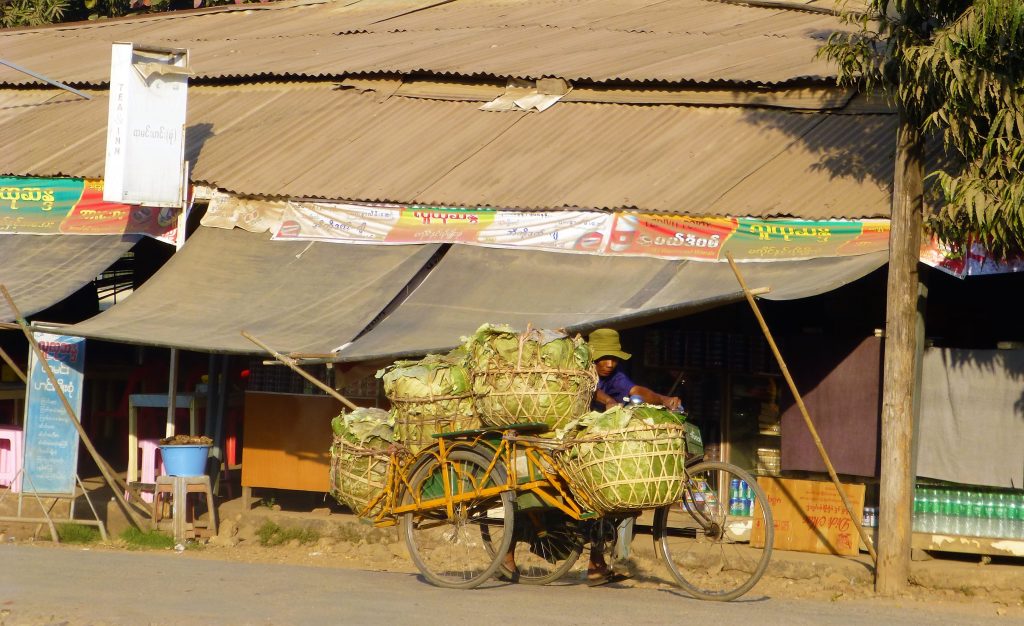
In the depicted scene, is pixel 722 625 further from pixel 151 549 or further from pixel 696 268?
pixel 151 549

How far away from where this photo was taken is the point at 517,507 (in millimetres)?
7676

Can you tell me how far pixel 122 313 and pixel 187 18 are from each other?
8.79 meters

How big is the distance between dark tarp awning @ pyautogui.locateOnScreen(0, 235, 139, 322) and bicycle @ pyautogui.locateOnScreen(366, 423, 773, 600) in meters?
3.99

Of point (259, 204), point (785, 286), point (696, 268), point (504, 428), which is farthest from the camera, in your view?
point (259, 204)

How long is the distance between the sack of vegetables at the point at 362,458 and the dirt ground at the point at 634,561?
1.70 m

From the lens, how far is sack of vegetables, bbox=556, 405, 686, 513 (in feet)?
22.8

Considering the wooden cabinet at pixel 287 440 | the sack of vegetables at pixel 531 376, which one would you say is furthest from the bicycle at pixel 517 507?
the wooden cabinet at pixel 287 440

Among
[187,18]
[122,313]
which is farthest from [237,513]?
[187,18]

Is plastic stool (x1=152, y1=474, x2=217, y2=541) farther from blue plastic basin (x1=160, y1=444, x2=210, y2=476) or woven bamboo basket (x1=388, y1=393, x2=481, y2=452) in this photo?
woven bamboo basket (x1=388, y1=393, x2=481, y2=452)

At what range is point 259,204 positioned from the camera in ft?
37.0

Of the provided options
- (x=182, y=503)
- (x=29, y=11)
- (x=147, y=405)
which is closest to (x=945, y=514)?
(x=182, y=503)

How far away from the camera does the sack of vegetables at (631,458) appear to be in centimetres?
694

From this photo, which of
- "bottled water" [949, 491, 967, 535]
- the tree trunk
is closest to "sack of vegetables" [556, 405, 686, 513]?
the tree trunk

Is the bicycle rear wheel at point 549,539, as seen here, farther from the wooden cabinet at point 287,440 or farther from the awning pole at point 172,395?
the awning pole at point 172,395
